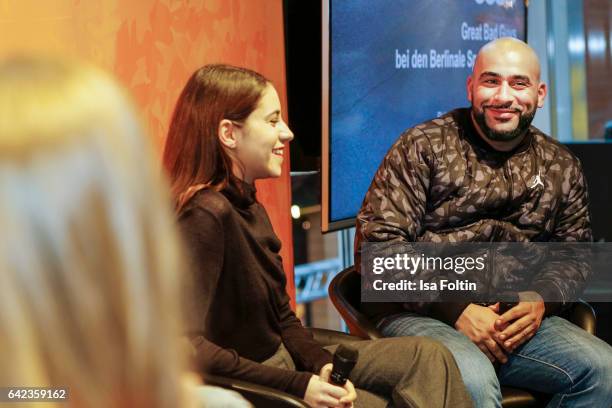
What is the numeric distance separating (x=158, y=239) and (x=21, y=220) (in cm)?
12

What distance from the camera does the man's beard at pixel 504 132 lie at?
326 centimetres

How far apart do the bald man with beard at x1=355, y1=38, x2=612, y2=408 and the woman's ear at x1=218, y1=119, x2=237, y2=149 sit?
2.28 feet

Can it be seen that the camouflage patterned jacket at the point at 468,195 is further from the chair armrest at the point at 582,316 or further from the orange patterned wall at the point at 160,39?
the orange patterned wall at the point at 160,39

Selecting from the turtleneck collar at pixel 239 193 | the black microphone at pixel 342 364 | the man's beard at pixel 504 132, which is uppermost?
the man's beard at pixel 504 132

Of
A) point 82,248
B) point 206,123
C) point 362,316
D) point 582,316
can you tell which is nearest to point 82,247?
point 82,248

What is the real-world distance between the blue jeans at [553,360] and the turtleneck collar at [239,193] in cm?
77

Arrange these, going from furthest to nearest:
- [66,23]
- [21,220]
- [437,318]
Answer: [437,318]
[66,23]
[21,220]

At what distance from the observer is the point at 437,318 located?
3.16 metres

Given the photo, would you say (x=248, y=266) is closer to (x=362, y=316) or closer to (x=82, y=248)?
(x=362, y=316)

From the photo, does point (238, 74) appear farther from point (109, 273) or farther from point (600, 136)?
point (600, 136)

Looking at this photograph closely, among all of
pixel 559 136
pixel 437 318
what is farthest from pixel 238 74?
pixel 559 136

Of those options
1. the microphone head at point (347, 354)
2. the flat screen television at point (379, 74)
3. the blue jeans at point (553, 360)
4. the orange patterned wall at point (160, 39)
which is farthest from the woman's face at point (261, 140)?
the flat screen television at point (379, 74)

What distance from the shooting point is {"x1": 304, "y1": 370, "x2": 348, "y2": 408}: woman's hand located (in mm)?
2443

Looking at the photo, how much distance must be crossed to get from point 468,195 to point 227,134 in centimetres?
97
